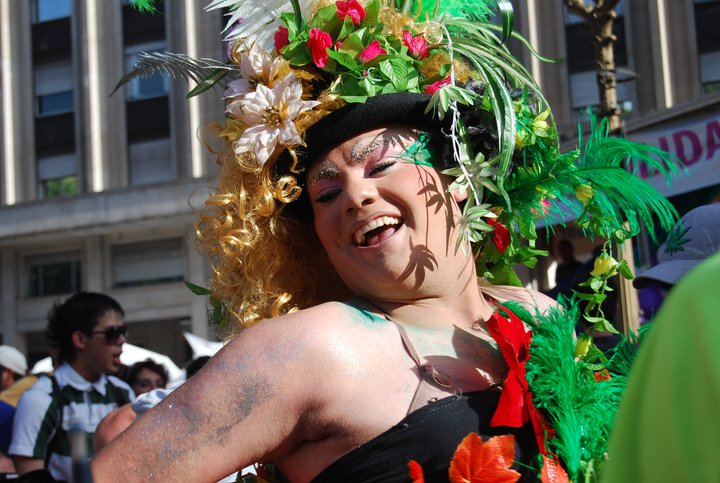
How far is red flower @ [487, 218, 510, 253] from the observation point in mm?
2244

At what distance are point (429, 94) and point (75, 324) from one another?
127 inches

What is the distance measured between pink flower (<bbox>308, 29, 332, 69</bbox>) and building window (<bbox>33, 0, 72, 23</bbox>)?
848 inches

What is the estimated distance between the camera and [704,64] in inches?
663

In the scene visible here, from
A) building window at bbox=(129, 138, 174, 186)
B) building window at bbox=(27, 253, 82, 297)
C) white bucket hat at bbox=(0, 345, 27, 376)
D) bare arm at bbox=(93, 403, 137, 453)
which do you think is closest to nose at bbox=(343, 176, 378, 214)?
bare arm at bbox=(93, 403, 137, 453)

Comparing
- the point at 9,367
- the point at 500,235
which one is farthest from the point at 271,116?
the point at 9,367

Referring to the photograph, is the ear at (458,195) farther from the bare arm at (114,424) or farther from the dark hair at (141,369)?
the dark hair at (141,369)

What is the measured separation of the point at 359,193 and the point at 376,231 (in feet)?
0.29

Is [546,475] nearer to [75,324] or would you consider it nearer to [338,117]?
[338,117]

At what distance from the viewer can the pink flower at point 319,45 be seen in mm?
2045

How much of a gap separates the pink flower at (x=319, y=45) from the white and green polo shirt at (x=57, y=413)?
2.54 meters

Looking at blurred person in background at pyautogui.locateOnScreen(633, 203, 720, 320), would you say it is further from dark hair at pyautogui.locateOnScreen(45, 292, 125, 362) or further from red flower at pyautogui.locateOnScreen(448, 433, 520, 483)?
dark hair at pyautogui.locateOnScreen(45, 292, 125, 362)

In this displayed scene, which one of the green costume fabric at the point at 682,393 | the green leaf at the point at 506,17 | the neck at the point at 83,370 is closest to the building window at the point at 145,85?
the neck at the point at 83,370

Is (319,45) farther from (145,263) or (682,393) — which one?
(145,263)

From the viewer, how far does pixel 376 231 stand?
76.8 inches
